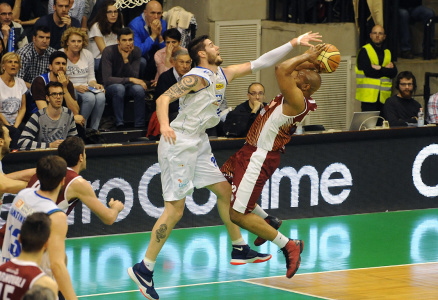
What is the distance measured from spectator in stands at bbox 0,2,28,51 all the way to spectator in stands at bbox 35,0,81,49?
30 cm

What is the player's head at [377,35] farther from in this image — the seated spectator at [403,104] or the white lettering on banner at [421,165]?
the white lettering on banner at [421,165]

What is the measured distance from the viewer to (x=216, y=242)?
36.2ft

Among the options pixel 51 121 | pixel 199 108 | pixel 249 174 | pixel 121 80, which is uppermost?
pixel 121 80

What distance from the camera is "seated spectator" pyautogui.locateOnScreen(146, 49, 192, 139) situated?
39.1 feet

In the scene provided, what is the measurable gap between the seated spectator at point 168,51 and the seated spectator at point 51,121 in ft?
8.67

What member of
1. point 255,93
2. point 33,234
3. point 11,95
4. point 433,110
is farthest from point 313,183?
point 33,234

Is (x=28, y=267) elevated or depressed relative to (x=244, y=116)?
depressed

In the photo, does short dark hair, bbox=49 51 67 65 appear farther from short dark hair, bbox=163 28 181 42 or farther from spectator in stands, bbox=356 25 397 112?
spectator in stands, bbox=356 25 397 112

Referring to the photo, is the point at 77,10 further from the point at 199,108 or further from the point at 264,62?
the point at 199,108

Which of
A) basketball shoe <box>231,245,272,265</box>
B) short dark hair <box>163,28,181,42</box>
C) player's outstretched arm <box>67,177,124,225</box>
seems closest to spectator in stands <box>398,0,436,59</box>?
short dark hair <box>163,28,181,42</box>

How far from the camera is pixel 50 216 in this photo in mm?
→ 6031

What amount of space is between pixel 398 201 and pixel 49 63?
16.6 ft

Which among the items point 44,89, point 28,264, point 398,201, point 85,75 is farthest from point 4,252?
point 398,201

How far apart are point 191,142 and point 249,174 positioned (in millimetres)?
643
